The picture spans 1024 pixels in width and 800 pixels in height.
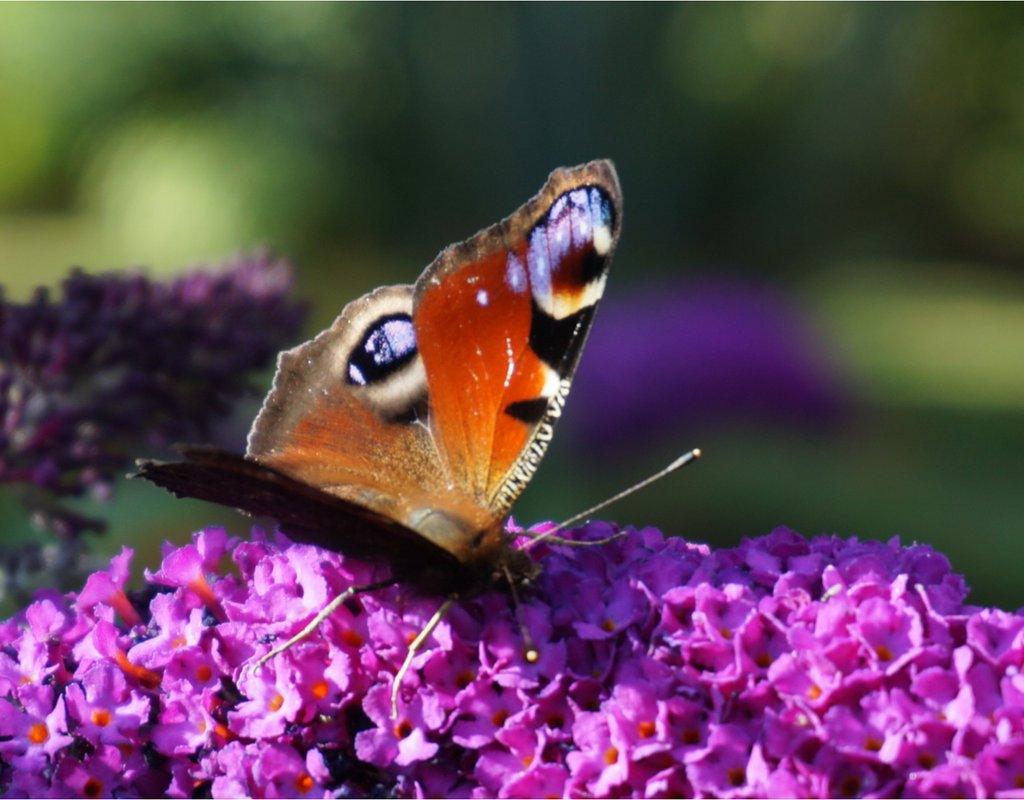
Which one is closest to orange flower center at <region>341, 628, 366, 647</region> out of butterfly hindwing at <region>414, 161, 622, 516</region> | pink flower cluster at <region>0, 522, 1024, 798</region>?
pink flower cluster at <region>0, 522, 1024, 798</region>

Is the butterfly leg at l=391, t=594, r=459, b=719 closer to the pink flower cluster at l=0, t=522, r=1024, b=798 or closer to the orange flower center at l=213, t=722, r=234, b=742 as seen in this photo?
the pink flower cluster at l=0, t=522, r=1024, b=798

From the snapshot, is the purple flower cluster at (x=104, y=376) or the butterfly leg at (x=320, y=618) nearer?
the butterfly leg at (x=320, y=618)

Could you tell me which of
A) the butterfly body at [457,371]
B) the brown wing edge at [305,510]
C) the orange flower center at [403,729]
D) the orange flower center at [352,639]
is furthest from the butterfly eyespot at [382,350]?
the orange flower center at [403,729]

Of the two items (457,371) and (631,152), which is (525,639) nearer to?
(457,371)

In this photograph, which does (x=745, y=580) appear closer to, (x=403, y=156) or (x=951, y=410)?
(x=951, y=410)

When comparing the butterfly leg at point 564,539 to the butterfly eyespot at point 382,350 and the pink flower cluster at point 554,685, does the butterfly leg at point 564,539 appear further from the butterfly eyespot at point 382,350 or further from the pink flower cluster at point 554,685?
the butterfly eyespot at point 382,350

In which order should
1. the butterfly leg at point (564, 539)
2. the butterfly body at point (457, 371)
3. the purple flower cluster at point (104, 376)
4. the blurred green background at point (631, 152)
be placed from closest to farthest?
the butterfly leg at point (564, 539) → the butterfly body at point (457, 371) → the purple flower cluster at point (104, 376) → the blurred green background at point (631, 152)

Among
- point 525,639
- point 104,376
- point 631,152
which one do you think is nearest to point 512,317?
point 525,639

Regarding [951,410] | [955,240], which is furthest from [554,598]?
[955,240]
